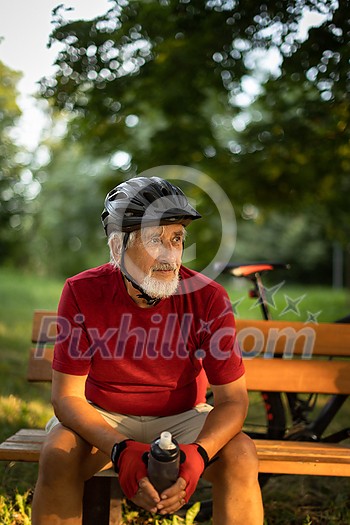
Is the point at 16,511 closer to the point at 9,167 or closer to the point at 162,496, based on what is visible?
the point at 162,496

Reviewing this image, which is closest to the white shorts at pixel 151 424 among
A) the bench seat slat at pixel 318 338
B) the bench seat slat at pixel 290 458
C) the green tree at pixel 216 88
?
the bench seat slat at pixel 290 458

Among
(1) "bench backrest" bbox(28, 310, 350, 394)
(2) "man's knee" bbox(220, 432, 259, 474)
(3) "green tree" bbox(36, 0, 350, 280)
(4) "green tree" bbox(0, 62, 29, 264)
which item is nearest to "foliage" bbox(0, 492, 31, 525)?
(1) "bench backrest" bbox(28, 310, 350, 394)

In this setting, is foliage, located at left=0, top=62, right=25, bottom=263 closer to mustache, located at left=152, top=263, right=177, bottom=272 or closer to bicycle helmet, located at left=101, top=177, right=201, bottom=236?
bicycle helmet, located at left=101, top=177, right=201, bottom=236

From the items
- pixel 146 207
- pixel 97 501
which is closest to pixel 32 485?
pixel 97 501

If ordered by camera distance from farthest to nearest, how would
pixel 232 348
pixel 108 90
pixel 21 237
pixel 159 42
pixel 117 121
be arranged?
pixel 21 237 → pixel 117 121 → pixel 108 90 → pixel 159 42 → pixel 232 348

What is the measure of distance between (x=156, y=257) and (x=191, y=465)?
0.89m

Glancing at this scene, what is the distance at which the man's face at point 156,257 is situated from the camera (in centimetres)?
287

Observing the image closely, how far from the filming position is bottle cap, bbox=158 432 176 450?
2332mm

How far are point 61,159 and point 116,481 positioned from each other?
45.0 meters

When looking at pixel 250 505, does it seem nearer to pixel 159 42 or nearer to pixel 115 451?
pixel 115 451

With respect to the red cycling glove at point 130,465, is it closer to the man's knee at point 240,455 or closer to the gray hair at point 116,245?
the man's knee at point 240,455

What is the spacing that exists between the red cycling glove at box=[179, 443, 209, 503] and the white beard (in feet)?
2.11

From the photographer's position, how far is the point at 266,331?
404 cm

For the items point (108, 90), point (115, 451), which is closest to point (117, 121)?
point (108, 90)
